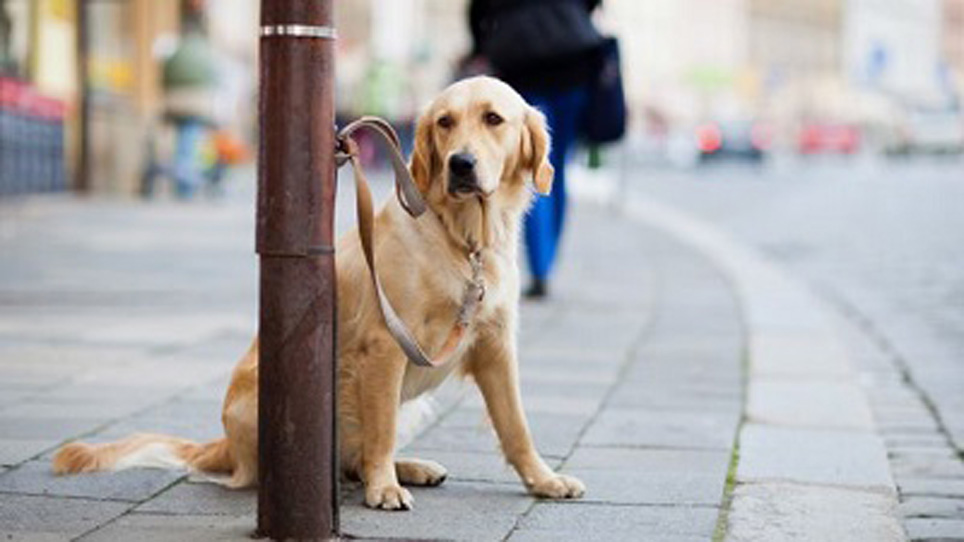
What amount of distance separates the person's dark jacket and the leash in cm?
487

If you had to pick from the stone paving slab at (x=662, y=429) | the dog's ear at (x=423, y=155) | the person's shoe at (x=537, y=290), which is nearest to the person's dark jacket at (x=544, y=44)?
the person's shoe at (x=537, y=290)

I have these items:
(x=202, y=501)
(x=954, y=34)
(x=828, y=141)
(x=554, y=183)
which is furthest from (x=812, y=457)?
(x=954, y=34)

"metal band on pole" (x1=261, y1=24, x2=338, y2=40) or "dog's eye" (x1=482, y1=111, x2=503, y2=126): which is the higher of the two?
"metal band on pole" (x1=261, y1=24, x2=338, y2=40)

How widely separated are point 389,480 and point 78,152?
53.0 ft

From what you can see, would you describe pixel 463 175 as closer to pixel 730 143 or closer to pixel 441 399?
pixel 441 399

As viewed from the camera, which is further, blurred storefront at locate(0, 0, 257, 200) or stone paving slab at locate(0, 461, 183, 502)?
blurred storefront at locate(0, 0, 257, 200)

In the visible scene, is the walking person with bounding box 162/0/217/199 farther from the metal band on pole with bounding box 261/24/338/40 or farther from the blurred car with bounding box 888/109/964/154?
the blurred car with bounding box 888/109/964/154

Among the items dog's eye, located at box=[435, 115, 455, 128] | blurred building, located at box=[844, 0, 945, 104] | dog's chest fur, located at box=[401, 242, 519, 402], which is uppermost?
blurred building, located at box=[844, 0, 945, 104]

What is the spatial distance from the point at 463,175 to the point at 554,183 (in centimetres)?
504

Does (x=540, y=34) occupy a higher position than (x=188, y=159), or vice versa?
(x=540, y=34)

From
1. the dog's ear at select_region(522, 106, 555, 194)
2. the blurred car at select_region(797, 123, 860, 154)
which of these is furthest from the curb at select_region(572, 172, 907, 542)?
the blurred car at select_region(797, 123, 860, 154)

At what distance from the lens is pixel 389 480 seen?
157 inches

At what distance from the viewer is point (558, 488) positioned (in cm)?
415

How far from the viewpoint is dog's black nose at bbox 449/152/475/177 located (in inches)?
156
